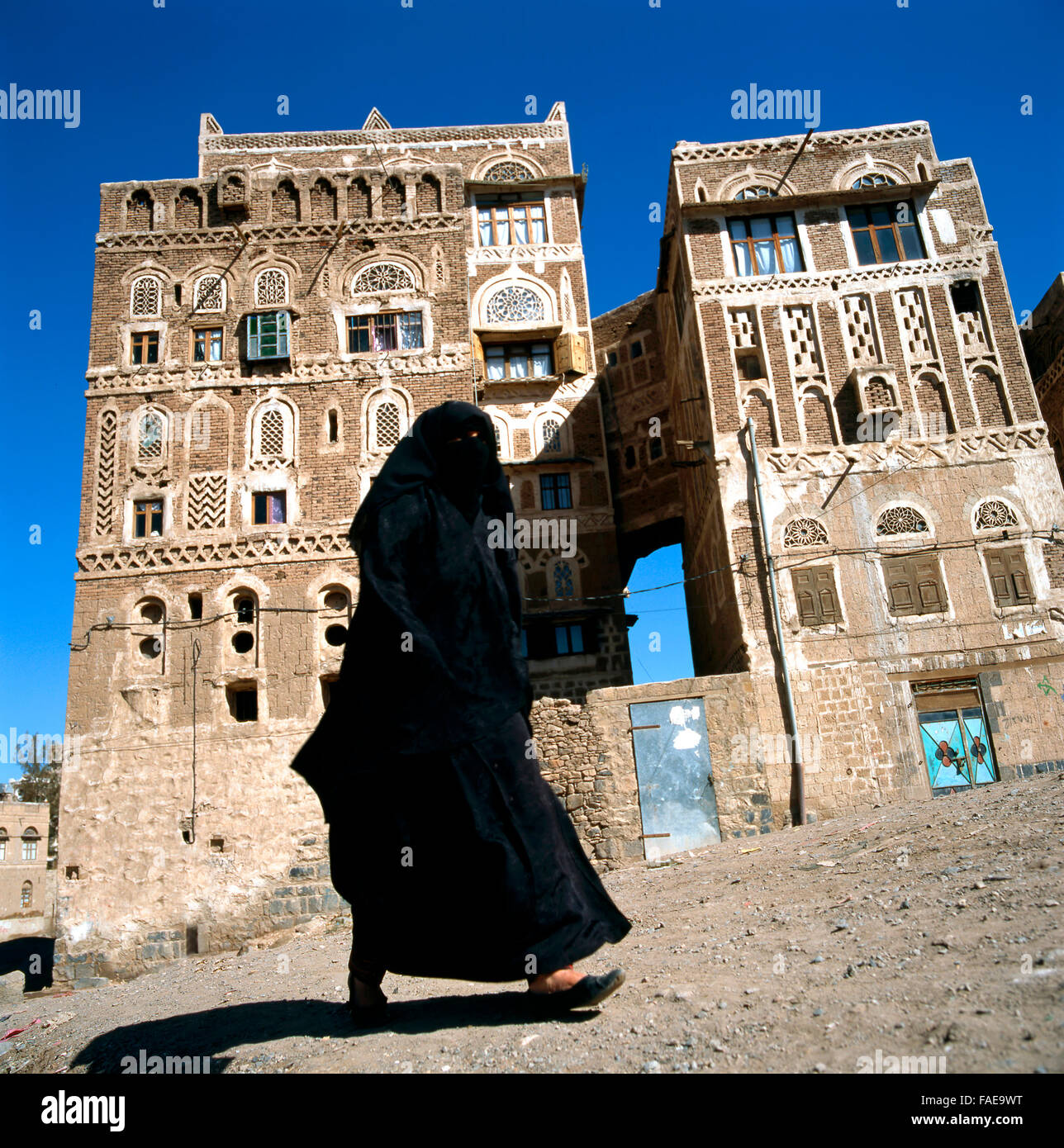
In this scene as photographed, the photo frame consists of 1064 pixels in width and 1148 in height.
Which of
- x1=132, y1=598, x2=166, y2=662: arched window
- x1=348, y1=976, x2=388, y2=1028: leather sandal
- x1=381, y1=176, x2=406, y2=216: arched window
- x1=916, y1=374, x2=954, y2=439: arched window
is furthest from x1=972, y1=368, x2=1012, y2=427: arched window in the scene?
x1=348, y1=976, x2=388, y2=1028: leather sandal

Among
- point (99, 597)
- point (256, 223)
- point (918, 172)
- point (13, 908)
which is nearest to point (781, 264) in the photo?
point (918, 172)

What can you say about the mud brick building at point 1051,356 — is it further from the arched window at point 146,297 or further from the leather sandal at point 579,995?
the leather sandal at point 579,995

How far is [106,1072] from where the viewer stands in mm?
4395

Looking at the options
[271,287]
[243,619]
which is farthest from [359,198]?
[243,619]

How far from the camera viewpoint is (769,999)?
3855 millimetres

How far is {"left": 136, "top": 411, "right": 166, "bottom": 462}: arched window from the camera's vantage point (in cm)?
2162

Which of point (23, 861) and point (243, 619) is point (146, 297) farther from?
point (23, 861)

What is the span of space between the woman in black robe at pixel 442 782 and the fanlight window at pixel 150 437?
1901 cm

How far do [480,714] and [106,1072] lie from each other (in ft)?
8.26

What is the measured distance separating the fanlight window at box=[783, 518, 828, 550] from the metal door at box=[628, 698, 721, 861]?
410 centimetres

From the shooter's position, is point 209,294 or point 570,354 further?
point 570,354

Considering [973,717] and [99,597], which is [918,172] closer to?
[973,717]

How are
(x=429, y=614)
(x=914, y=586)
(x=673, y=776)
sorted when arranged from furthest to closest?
1. (x=914, y=586)
2. (x=673, y=776)
3. (x=429, y=614)

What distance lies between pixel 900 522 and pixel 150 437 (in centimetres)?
1708
